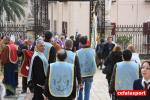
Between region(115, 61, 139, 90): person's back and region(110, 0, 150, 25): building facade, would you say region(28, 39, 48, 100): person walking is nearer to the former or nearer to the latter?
region(115, 61, 139, 90): person's back

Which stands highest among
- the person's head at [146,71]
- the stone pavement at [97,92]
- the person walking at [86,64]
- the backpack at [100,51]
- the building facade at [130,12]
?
the building facade at [130,12]

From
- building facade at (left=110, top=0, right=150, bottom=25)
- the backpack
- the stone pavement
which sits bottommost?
the stone pavement

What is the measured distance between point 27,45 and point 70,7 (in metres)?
32.1

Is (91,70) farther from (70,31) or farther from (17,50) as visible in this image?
(70,31)

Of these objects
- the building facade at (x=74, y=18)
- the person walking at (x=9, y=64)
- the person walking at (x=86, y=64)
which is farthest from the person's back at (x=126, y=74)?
the building facade at (x=74, y=18)

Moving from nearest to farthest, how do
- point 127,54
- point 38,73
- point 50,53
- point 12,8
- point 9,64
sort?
point 127,54, point 38,73, point 50,53, point 9,64, point 12,8

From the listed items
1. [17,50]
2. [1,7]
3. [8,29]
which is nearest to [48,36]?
[17,50]

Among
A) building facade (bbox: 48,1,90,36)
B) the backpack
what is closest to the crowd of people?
the backpack

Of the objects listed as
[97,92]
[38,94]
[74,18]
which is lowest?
[97,92]

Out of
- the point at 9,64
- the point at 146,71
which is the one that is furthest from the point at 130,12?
the point at 146,71

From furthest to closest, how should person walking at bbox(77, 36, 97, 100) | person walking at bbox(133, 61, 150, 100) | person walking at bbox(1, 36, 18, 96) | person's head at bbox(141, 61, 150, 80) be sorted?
1. person walking at bbox(1, 36, 18, 96)
2. person walking at bbox(77, 36, 97, 100)
3. person's head at bbox(141, 61, 150, 80)
4. person walking at bbox(133, 61, 150, 100)

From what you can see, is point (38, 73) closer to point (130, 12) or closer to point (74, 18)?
point (74, 18)

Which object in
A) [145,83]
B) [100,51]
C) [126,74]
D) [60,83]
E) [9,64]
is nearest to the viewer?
[145,83]

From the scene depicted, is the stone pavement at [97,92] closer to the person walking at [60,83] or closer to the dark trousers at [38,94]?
the dark trousers at [38,94]
